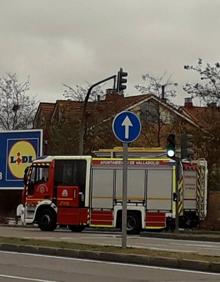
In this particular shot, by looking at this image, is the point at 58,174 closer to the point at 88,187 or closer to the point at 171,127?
the point at 88,187

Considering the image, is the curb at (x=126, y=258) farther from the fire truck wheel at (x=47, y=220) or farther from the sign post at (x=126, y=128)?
the fire truck wheel at (x=47, y=220)

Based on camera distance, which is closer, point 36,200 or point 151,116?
point 36,200

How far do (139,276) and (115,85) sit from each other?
18.4 m

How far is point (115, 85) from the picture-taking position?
31906 millimetres

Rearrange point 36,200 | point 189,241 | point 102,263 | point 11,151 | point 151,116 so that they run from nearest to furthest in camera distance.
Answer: point 102,263, point 189,241, point 36,200, point 11,151, point 151,116

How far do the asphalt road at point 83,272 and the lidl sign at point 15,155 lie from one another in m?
25.8

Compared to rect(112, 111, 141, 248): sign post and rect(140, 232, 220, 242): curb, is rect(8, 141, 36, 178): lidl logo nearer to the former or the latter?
rect(140, 232, 220, 242): curb

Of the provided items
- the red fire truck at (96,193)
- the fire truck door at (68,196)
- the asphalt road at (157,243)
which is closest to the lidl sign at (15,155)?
the red fire truck at (96,193)

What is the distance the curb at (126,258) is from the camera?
15609mm

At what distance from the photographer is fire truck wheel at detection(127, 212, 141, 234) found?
2961 cm

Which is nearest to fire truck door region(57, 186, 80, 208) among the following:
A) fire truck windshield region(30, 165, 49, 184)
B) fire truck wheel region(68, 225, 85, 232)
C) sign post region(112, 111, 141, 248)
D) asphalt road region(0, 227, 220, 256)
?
fire truck windshield region(30, 165, 49, 184)

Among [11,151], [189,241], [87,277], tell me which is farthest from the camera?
[11,151]

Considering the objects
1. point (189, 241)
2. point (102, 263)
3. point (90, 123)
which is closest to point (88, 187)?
point (189, 241)

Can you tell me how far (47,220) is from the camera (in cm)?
3102
